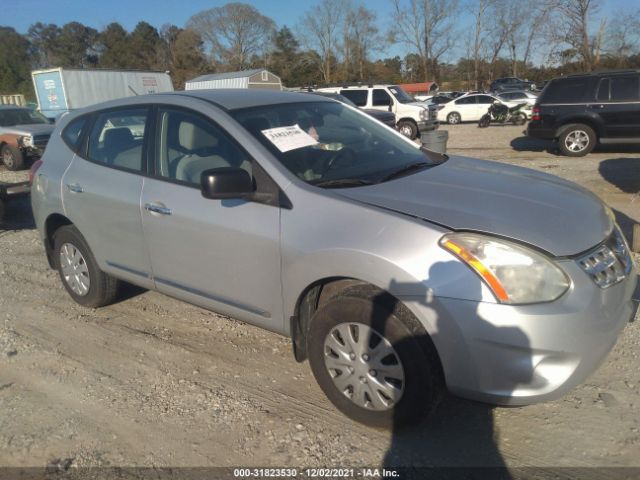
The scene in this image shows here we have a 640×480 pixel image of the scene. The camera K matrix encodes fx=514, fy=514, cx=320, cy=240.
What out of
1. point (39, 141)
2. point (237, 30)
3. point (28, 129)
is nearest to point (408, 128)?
point (39, 141)

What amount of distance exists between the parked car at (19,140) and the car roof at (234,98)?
Answer: 10359mm

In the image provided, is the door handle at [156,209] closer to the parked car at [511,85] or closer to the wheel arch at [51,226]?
the wheel arch at [51,226]

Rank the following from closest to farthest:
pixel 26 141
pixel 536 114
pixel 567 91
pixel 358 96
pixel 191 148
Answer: pixel 191 148 → pixel 567 91 → pixel 536 114 → pixel 26 141 → pixel 358 96

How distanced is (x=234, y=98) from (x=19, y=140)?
1180 centimetres

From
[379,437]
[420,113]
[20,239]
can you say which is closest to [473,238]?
[379,437]

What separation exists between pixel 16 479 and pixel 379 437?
1.84m

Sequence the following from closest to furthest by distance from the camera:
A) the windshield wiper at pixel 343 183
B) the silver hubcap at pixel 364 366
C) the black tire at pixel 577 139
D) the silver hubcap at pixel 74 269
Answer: the silver hubcap at pixel 364 366, the windshield wiper at pixel 343 183, the silver hubcap at pixel 74 269, the black tire at pixel 577 139

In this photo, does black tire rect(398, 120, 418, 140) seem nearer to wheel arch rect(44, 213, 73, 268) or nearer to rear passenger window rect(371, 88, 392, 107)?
rear passenger window rect(371, 88, 392, 107)

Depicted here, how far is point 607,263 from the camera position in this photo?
8.36ft

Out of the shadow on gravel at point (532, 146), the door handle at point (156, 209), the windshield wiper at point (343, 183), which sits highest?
the windshield wiper at point (343, 183)

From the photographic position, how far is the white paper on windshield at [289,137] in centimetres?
314

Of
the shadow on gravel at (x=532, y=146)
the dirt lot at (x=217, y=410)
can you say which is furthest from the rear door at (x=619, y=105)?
the dirt lot at (x=217, y=410)

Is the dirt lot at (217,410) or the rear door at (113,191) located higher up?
the rear door at (113,191)

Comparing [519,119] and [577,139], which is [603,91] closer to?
[577,139]
